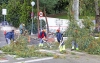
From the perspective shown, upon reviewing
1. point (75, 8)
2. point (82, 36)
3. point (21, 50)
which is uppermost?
point (75, 8)

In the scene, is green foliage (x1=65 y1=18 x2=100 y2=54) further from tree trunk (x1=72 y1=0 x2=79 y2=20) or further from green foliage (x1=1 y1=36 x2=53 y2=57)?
green foliage (x1=1 y1=36 x2=53 y2=57)

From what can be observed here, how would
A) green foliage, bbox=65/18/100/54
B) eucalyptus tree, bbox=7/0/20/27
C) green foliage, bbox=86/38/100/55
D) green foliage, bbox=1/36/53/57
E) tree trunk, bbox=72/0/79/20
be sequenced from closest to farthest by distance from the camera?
1. green foliage, bbox=1/36/53/57
2. green foliage, bbox=86/38/100/55
3. green foliage, bbox=65/18/100/54
4. tree trunk, bbox=72/0/79/20
5. eucalyptus tree, bbox=7/0/20/27

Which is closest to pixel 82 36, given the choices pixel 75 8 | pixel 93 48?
pixel 93 48

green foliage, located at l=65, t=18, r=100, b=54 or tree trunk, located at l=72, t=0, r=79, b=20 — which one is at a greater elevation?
tree trunk, located at l=72, t=0, r=79, b=20

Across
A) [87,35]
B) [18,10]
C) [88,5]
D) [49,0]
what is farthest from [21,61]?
[18,10]

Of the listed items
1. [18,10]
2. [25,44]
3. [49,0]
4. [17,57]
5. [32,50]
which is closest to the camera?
[17,57]

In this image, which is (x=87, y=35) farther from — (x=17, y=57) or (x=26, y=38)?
(x=17, y=57)

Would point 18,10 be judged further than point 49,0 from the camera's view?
Yes

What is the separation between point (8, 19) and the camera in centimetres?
3962

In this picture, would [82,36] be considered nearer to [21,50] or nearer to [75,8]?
[75,8]

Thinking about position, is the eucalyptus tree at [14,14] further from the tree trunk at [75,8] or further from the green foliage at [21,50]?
the green foliage at [21,50]

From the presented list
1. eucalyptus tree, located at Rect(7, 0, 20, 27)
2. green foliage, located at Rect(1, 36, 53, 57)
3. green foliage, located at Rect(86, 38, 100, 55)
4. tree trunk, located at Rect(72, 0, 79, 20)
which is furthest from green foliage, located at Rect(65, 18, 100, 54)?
eucalyptus tree, located at Rect(7, 0, 20, 27)

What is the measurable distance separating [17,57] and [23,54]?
20.1 inches

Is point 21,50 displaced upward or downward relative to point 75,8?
downward
